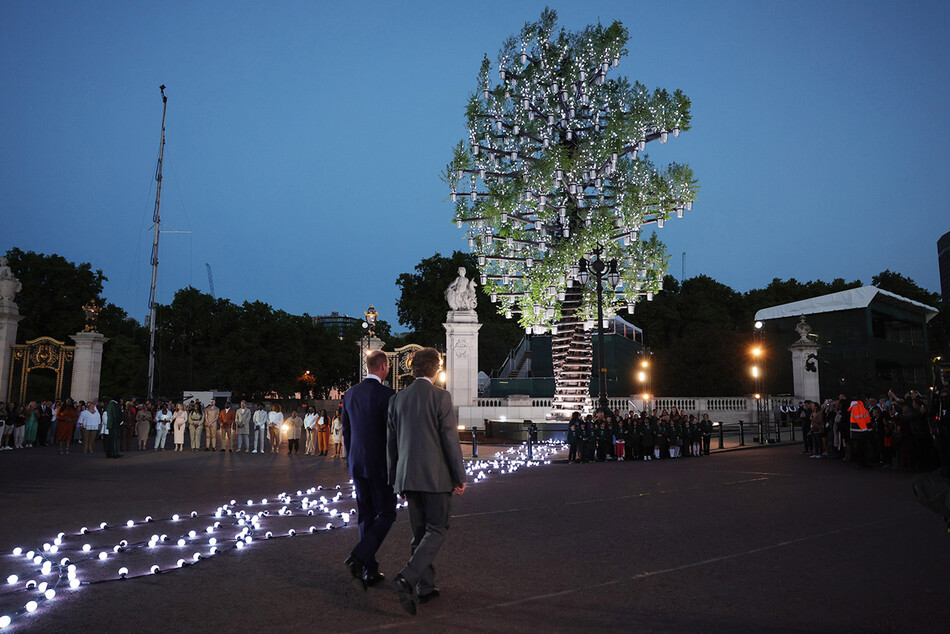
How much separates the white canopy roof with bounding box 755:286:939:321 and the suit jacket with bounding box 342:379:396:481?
146 ft

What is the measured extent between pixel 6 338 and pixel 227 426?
12519 mm

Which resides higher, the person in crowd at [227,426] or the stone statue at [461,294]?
the stone statue at [461,294]

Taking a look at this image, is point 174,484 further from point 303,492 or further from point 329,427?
point 329,427

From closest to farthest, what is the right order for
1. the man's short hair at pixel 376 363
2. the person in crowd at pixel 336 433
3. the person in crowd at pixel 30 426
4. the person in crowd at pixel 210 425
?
1. the man's short hair at pixel 376 363
2. the person in crowd at pixel 336 433
3. the person in crowd at pixel 210 425
4. the person in crowd at pixel 30 426

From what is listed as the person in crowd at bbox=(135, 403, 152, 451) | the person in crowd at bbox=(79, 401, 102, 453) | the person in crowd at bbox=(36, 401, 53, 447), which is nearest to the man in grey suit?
the person in crowd at bbox=(79, 401, 102, 453)

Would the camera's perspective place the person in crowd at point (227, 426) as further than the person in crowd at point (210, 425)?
No

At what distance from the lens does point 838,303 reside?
4522 cm

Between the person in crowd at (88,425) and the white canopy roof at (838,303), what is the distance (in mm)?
39888

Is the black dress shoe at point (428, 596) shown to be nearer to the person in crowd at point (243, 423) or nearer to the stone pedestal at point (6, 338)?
the person in crowd at point (243, 423)

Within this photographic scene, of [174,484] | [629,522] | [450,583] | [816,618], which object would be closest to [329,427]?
[174,484]

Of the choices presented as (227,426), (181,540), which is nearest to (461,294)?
(227,426)

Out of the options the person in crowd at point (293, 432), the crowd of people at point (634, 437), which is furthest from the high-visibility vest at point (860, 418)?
→ the person in crowd at point (293, 432)

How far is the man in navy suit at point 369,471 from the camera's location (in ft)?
18.7

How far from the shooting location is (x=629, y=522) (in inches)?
335
